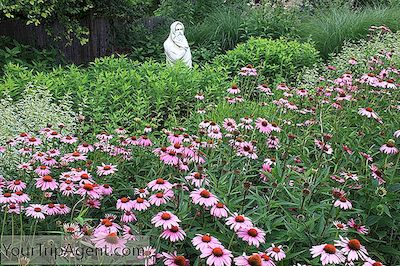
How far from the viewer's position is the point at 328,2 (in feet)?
33.4

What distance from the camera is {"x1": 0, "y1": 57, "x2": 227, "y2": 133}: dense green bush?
3808 millimetres

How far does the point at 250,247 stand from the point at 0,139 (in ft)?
5.34

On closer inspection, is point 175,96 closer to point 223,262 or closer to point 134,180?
point 134,180

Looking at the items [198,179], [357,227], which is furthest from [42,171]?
[357,227]

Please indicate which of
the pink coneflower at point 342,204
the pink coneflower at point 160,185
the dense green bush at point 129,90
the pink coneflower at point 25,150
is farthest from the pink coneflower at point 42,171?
the dense green bush at point 129,90

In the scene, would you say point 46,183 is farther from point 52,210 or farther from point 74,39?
point 74,39

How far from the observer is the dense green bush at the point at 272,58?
18.5 ft

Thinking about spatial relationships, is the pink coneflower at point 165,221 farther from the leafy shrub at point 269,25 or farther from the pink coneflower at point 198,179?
the leafy shrub at point 269,25

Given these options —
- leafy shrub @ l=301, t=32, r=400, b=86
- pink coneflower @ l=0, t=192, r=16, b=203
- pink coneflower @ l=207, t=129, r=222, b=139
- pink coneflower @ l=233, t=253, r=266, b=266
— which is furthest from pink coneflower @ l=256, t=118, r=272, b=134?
leafy shrub @ l=301, t=32, r=400, b=86

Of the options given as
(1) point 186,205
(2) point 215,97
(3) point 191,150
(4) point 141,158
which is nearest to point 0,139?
(4) point 141,158

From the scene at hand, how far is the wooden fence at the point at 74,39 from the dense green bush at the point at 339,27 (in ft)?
9.94

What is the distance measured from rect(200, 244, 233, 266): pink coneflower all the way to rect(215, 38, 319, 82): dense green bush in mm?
4129

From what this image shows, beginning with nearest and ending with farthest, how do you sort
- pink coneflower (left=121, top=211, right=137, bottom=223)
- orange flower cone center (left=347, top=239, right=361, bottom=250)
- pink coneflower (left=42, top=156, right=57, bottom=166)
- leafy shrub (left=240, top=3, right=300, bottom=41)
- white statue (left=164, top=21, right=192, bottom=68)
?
1. orange flower cone center (left=347, top=239, right=361, bottom=250)
2. pink coneflower (left=121, top=211, right=137, bottom=223)
3. pink coneflower (left=42, top=156, right=57, bottom=166)
4. white statue (left=164, top=21, right=192, bottom=68)
5. leafy shrub (left=240, top=3, right=300, bottom=41)

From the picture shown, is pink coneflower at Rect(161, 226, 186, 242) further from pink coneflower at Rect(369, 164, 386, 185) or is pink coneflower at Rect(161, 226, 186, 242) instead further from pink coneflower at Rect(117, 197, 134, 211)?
pink coneflower at Rect(369, 164, 386, 185)
